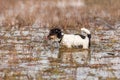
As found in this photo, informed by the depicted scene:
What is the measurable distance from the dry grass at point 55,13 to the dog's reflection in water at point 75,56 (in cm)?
416

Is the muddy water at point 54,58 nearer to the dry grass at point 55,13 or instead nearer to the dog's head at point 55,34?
the dog's head at point 55,34

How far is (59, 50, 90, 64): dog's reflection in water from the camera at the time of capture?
11094mm

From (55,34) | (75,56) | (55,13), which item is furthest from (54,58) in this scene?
(55,13)

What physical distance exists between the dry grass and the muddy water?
1.74 metres

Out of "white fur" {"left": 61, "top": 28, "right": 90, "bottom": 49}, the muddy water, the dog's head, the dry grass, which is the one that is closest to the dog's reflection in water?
the muddy water

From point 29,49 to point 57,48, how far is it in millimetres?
867

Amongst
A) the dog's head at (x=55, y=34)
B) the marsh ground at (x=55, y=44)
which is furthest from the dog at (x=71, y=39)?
the marsh ground at (x=55, y=44)

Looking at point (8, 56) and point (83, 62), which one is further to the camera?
point (8, 56)

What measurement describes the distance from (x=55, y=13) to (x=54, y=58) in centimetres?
925

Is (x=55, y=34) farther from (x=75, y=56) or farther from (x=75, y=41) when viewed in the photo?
(x=75, y=56)

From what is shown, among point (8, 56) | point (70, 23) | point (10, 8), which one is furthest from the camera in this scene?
point (10, 8)

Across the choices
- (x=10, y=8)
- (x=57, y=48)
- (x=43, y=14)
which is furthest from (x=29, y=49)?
(x=10, y=8)

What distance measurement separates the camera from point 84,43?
13016mm

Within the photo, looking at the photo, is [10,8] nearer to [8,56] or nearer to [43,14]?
[43,14]
